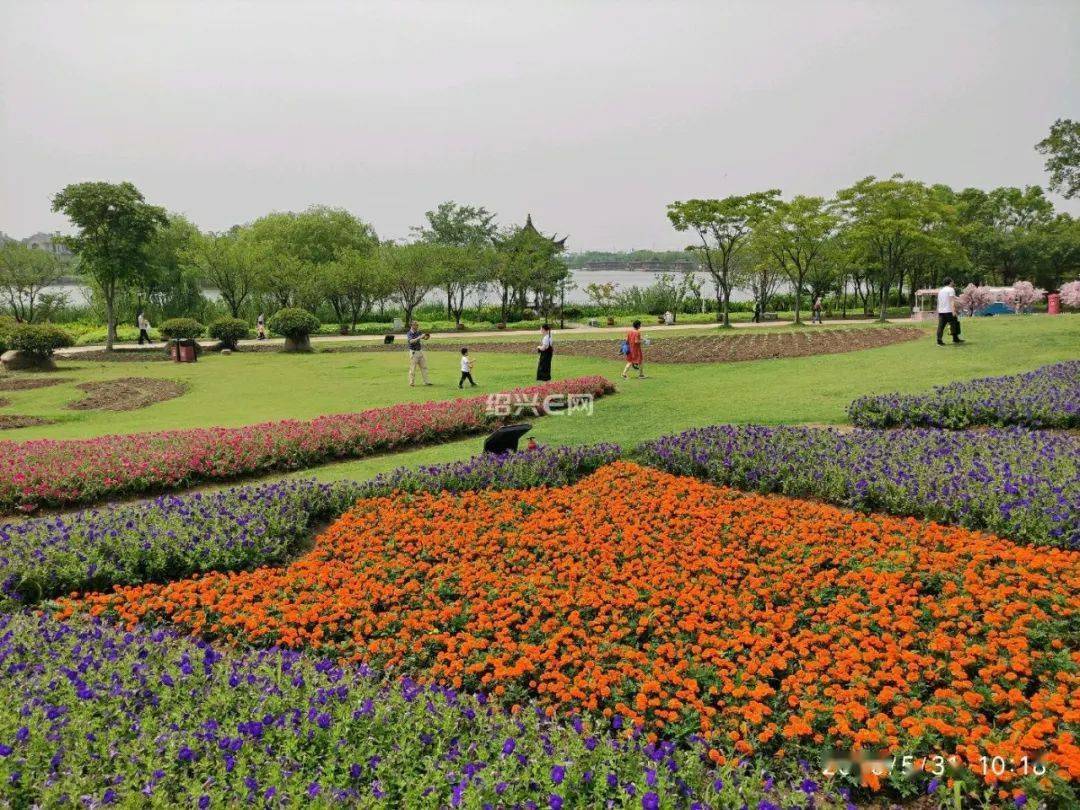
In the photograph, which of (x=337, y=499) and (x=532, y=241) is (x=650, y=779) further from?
(x=532, y=241)

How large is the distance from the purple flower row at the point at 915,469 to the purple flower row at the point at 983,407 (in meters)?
0.81

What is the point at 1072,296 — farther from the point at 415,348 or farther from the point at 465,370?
the point at 415,348

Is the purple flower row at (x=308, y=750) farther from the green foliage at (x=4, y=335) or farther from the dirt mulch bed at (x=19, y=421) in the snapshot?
the green foliage at (x=4, y=335)

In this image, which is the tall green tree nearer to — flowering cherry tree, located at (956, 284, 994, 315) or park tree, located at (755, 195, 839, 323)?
park tree, located at (755, 195, 839, 323)

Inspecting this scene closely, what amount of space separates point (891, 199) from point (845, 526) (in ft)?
104

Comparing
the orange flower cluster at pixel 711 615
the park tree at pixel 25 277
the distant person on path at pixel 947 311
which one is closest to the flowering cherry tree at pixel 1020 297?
the distant person on path at pixel 947 311

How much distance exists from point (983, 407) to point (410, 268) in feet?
120

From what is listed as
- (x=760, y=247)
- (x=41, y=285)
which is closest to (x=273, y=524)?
(x=760, y=247)

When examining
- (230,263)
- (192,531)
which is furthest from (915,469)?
(230,263)

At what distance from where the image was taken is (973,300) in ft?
116

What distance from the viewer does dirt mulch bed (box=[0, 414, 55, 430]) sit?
44.3 ft

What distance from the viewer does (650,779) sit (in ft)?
9.89

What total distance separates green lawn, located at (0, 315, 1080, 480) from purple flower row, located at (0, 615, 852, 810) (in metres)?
5.78

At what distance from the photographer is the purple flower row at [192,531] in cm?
588
